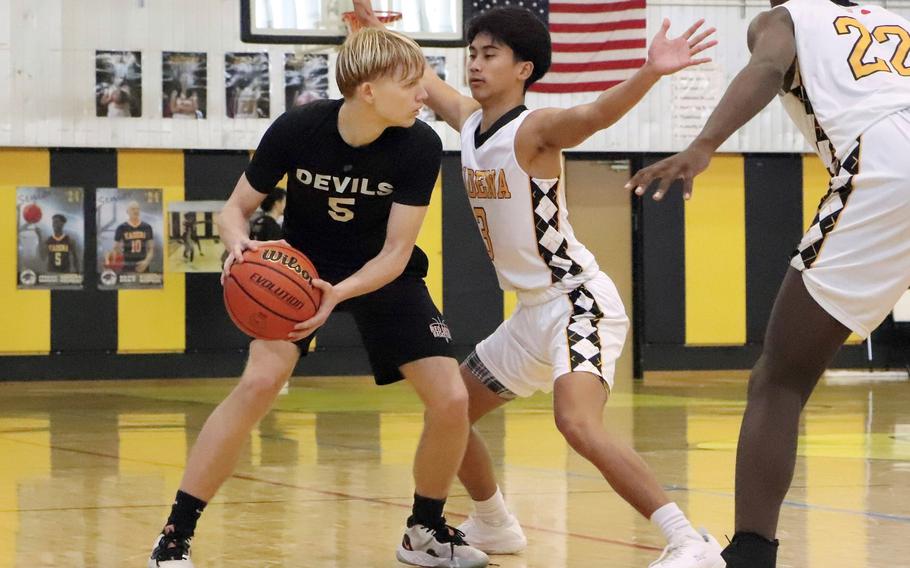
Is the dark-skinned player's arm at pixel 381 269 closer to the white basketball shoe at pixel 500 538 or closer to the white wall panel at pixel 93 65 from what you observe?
the white basketball shoe at pixel 500 538

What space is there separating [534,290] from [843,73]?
57.5 inches

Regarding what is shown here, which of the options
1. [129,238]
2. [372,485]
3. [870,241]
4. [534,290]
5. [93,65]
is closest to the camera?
[870,241]

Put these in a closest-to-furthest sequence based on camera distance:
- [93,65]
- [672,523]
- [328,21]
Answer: [672,523], [328,21], [93,65]

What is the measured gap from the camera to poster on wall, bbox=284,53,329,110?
16.2m

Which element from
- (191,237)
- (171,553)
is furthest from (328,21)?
(171,553)

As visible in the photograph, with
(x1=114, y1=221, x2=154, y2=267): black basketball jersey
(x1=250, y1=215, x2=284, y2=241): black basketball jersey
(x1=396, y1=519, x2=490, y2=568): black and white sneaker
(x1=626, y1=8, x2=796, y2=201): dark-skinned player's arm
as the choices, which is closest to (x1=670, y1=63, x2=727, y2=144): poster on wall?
(x1=250, y1=215, x2=284, y2=241): black basketball jersey

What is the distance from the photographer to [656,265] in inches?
685

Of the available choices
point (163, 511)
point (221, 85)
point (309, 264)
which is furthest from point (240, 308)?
point (221, 85)

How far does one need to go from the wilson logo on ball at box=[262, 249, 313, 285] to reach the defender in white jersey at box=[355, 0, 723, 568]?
838 millimetres

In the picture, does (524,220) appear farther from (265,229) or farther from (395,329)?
(265,229)

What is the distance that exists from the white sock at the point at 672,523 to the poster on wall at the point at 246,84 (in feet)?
40.6

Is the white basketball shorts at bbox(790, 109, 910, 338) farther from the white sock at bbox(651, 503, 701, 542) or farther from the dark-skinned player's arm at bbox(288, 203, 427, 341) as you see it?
the dark-skinned player's arm at bbox(288, 203, 427, 341)

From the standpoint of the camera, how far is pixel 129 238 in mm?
16094

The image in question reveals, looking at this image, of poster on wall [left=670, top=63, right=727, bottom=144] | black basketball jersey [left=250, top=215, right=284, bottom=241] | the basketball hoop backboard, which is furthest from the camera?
poster on wall [left=670, top=63, right=727, bottom=144]
